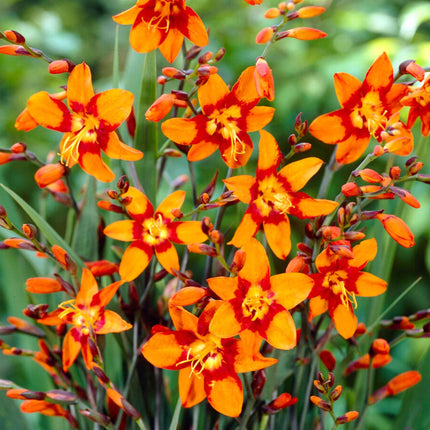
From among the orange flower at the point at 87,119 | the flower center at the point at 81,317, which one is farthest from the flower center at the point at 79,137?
the flower center at the point at 81,317

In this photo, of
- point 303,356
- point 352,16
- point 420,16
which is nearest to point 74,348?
point 303,356

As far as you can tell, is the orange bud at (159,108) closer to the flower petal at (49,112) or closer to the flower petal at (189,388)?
the flower petal at (49,112)

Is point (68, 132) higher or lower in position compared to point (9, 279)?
higher

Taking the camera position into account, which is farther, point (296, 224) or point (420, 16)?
point (296, 224)

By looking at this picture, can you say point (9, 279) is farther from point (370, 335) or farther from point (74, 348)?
point (370, 335)

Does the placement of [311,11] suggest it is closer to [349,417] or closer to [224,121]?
[224,121]

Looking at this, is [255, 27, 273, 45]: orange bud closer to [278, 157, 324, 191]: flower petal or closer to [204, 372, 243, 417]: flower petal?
[278, 157, 324, 191]: flower petal
